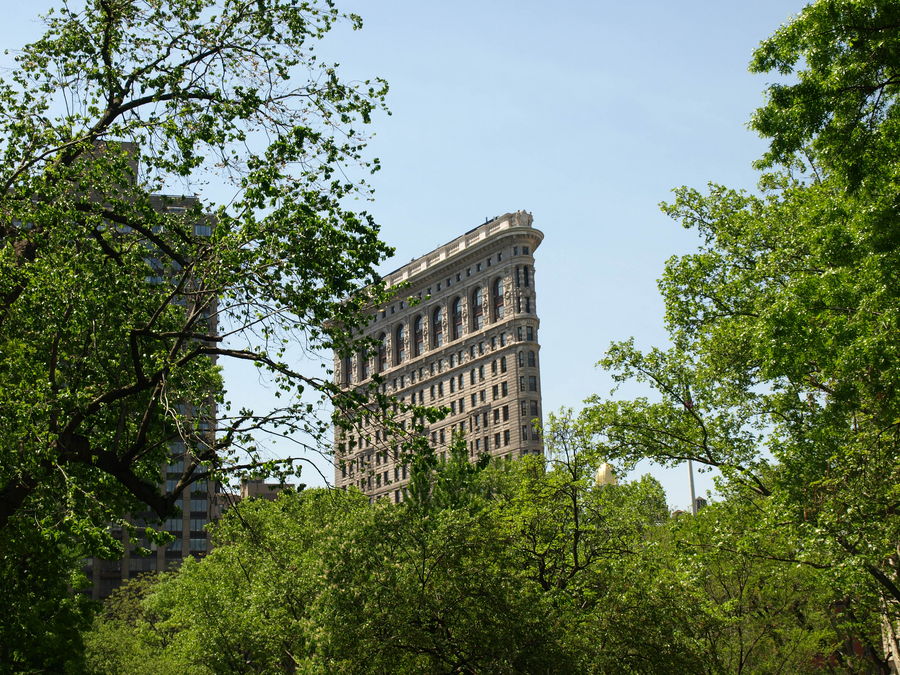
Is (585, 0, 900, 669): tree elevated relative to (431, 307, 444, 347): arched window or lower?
lower

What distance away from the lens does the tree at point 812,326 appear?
51.2ft

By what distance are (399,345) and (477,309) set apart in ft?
64.7

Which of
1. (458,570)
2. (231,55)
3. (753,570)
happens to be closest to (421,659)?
(458,570)

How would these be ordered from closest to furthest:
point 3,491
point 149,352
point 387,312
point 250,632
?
point 3,491 → point 149,352 → point 250,632 → point 387,312

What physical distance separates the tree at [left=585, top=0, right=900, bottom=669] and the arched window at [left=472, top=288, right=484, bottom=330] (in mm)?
103924

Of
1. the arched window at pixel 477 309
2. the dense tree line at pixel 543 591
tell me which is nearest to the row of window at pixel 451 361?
the arched window at pixel 477 309

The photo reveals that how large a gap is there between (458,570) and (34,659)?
12891 millimetres

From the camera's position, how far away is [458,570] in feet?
71.3

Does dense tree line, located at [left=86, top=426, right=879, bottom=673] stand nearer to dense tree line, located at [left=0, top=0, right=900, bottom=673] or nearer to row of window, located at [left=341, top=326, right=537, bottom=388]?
dense tree line, located at [left=0, top=0, right=900, bottom=673]

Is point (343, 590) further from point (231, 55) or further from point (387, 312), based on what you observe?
point (387, 312)

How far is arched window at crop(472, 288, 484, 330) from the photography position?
133125 mm

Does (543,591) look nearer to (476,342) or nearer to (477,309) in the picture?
(476,342)

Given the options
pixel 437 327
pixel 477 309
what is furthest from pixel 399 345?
pixel 477 309

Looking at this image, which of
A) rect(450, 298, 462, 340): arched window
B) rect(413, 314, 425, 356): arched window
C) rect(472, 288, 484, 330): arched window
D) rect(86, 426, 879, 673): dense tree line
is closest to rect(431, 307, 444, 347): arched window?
rect(450, 298, 462, 340): arched window
